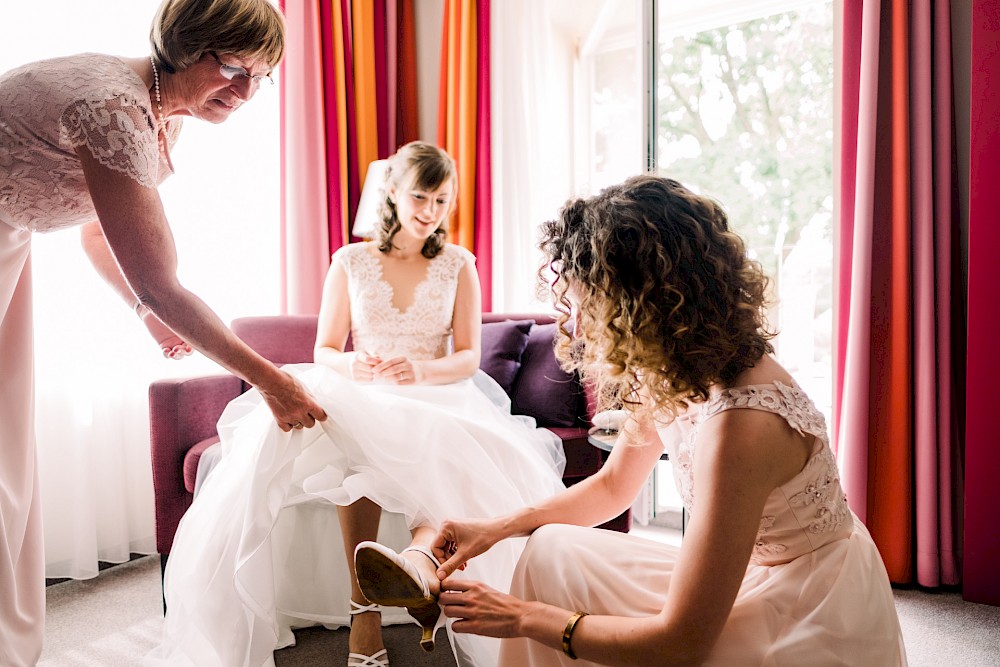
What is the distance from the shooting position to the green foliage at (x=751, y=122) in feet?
11.8

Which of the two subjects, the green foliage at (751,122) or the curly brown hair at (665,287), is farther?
the green foliage at (751,122)

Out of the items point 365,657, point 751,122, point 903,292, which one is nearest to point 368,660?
point 365,657

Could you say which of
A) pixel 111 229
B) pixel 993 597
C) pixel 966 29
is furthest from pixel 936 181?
pixel 111 229

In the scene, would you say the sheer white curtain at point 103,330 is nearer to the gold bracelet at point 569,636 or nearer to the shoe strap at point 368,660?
the shoe strap at point 368,660

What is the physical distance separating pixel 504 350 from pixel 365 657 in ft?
4.31

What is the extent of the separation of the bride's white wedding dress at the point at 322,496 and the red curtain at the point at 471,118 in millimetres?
1656

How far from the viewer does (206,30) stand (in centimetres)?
125

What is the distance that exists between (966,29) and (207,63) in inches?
98.5

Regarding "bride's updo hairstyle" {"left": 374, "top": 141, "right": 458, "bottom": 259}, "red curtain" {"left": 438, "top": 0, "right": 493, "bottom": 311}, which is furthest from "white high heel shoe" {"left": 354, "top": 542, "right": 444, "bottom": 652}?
"red curtain" {"left": 438, "top": 0, "right": 493, "bottom": 311}

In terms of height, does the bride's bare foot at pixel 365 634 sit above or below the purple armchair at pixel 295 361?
below

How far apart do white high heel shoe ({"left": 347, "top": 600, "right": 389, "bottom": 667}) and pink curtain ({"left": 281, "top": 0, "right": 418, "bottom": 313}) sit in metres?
1.94

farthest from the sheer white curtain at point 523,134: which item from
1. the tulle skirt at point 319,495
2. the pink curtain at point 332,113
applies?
the tulle skirt at point 319,495

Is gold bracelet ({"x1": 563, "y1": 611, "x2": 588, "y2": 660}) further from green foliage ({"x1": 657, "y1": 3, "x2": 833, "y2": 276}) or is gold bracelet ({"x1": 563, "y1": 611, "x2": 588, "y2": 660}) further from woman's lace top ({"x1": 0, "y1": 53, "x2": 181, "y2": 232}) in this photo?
green foliage ({"x1": 657, "y1": 3, "x2": 833, "y2": 276})

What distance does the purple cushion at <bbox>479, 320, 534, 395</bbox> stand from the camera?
9.05 ft
